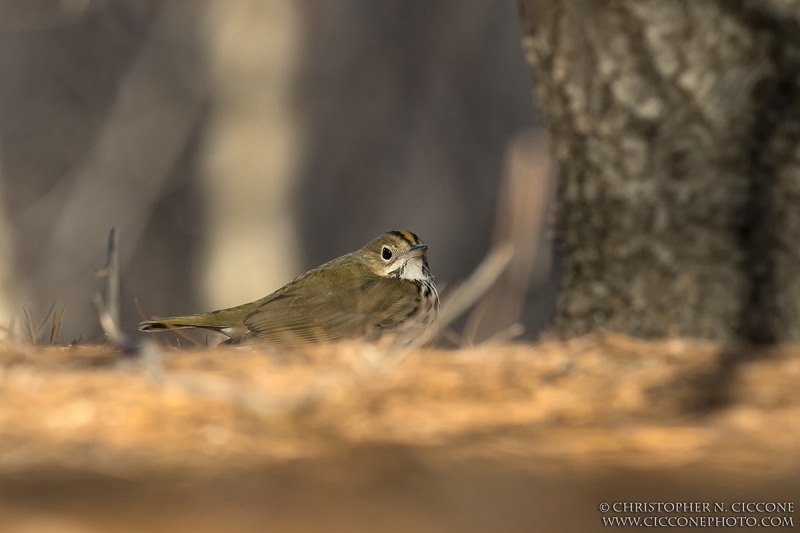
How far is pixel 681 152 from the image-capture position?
4.29 metres

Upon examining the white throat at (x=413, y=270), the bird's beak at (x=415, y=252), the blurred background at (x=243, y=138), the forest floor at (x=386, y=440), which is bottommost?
the forest floor at (x=386, y=440)

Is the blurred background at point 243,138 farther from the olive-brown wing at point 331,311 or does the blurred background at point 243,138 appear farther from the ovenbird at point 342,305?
the olive-brown wing at point 331,311

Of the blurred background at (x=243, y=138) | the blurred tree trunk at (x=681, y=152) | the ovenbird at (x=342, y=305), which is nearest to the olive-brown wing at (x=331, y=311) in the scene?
→ the ovenbird at (x=342, y=305)

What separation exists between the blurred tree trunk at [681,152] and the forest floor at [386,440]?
1020 millimetres

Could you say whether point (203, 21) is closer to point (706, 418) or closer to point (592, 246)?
point (592, 246)

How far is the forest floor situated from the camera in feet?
7.16

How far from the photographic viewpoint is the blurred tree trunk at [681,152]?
13.5 feet

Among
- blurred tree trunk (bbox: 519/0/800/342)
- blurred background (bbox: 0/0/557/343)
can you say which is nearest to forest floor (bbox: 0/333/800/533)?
blurred tree trunk (bbox: 519/0/800/342)

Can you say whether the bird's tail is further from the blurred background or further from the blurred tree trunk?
the blurred background

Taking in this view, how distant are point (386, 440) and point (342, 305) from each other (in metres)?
3.10

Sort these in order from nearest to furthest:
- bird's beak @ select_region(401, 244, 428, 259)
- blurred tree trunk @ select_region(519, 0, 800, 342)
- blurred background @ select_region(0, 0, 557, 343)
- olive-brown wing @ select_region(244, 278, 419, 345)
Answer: blurred tree trunk @ select_region(519, 0, 800, 342), olive-brown wing @ select_region(244, 278, 419, 345), bird's beak @ select_region(401, 244, 428, 259), blurred background @ select_region(0, 0, 557, 343)

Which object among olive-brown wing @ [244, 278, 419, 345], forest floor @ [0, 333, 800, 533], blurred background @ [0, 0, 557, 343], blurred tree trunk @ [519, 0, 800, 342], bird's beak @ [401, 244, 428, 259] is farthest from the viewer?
blurred background @ [0, 0, 557, 343]

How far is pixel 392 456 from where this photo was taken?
2.44 meters

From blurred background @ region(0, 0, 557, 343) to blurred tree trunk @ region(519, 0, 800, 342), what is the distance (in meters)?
10.8
